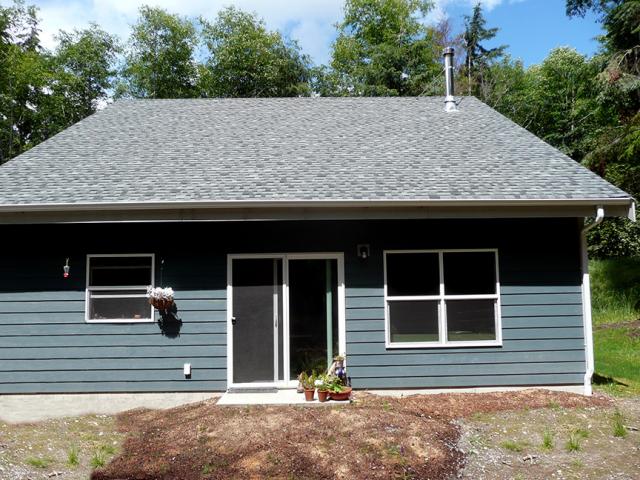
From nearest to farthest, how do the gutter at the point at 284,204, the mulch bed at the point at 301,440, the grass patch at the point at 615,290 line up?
the mulch bed at the point at 301,440, the gutter at the point at 284,204, the grass patch at the point at 615,290

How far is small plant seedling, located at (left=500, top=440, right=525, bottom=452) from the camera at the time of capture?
17.0 feet

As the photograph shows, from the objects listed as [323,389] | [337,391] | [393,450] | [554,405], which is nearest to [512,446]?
[393,450]

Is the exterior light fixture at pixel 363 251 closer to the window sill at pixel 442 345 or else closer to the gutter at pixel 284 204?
the gutter at pixel 284 204

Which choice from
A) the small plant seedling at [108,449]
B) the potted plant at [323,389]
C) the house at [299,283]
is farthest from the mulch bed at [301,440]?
the house at [299,283]

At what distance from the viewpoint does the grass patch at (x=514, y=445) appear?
517 centimetres

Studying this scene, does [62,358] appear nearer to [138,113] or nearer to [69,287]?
[69,287]

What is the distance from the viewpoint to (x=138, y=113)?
1131 cm

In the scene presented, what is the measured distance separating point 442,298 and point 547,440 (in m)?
2.50

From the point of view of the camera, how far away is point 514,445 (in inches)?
207

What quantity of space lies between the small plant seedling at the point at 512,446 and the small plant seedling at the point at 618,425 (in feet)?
3.65

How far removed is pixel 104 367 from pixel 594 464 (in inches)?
238

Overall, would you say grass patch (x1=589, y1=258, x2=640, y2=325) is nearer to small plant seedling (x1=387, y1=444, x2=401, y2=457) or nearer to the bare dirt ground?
the bare dirt ground

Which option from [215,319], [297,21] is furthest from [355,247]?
[297,21]

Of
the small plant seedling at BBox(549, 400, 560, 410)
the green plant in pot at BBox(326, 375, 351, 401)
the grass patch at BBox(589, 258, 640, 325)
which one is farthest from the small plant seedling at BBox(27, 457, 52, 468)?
the grass patch at BBox(589, 258, 640, 325)
